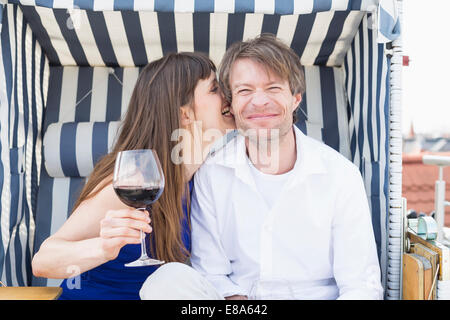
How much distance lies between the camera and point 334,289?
1754mm

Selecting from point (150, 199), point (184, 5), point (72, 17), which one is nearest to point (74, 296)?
point (150, 199)

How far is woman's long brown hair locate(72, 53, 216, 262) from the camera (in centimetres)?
170

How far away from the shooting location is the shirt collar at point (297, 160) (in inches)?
68.6

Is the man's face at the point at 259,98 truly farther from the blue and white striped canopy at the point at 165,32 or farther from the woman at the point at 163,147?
the blue and white striped canopy at the point at 165,32

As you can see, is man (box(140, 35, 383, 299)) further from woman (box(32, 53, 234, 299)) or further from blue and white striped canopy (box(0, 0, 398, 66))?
blue and white striped canopy (box(0, 0, 398, 66))

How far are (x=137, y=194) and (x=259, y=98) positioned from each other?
74cm

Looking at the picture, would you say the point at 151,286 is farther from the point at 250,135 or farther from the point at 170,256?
the point at 250,135

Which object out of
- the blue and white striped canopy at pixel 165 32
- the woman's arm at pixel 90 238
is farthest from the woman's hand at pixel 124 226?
the blue and white striped canopy at pixel 165 32

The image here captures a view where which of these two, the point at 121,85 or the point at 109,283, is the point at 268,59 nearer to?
the point at 109,283

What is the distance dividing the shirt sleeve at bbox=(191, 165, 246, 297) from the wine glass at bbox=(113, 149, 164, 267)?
0.53 meters

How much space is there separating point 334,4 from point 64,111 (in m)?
1.73

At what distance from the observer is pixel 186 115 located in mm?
1799

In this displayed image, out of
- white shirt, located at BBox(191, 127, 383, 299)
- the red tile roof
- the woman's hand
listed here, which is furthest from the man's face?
the red tile roof

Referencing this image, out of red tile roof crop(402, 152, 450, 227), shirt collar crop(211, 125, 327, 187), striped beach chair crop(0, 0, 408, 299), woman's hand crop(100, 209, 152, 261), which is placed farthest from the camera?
red tile roof crop(402, 152, 450, 227)
